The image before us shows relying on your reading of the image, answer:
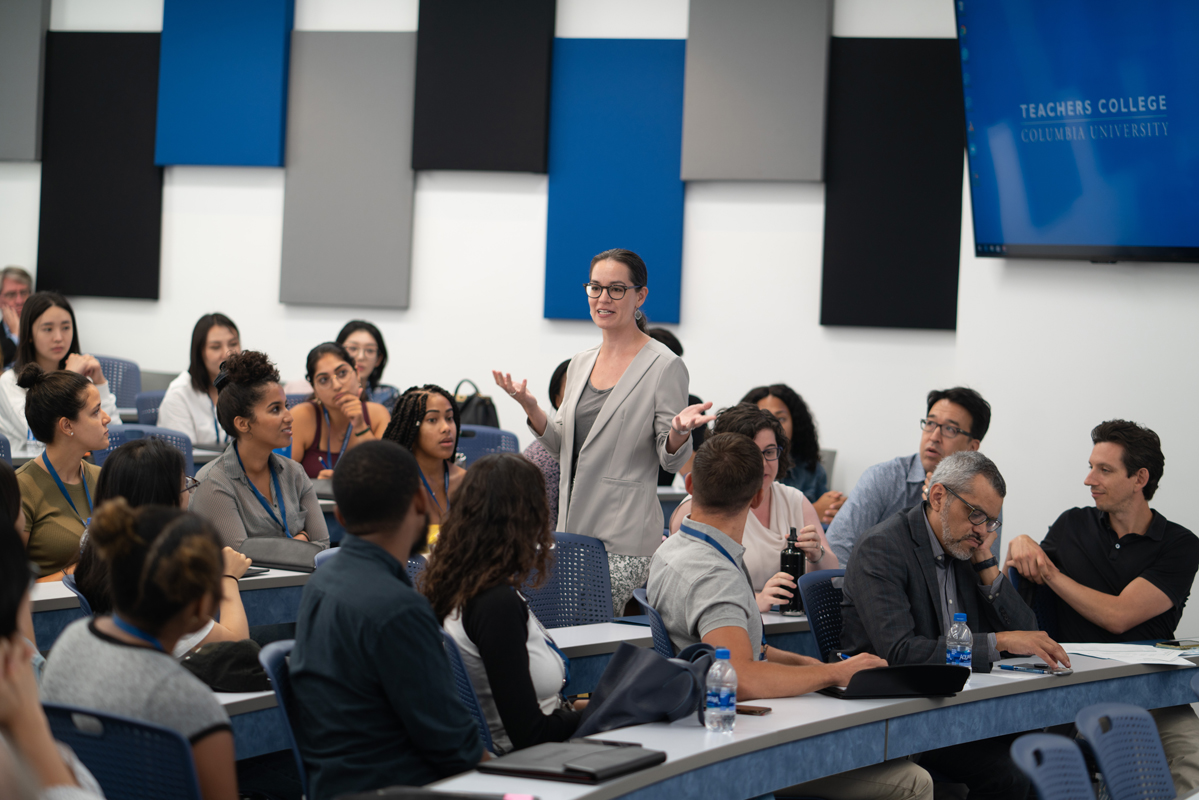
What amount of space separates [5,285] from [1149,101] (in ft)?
22.9

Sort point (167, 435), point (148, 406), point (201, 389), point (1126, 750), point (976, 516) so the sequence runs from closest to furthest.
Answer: point (1126, 750), point (976, 516), point (167, 435), point (201, 389), point (148, 406)

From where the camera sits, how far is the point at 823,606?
330cm

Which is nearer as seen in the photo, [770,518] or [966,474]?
[966,474]

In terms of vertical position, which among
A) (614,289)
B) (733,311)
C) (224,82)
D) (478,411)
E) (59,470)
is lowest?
(59,470)

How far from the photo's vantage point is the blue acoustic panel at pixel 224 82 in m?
7.62

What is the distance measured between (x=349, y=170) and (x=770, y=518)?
4.77 m

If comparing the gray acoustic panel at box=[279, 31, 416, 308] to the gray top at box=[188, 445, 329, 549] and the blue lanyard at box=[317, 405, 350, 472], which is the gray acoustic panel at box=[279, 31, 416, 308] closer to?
the blue lanyard at box=[317, 405, 350, 472]

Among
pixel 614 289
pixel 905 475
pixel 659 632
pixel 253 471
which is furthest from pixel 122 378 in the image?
pixel 659 632

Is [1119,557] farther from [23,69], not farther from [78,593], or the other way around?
[23,69]

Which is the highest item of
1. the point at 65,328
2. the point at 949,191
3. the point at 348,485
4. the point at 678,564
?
the point at 949,191

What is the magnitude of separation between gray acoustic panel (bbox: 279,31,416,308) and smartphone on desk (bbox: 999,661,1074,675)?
17.2 feet

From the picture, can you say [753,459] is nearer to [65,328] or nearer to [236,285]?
[65,328]

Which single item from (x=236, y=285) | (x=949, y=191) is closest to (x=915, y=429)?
(x=949, y=191)

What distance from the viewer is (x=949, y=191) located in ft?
22.2
